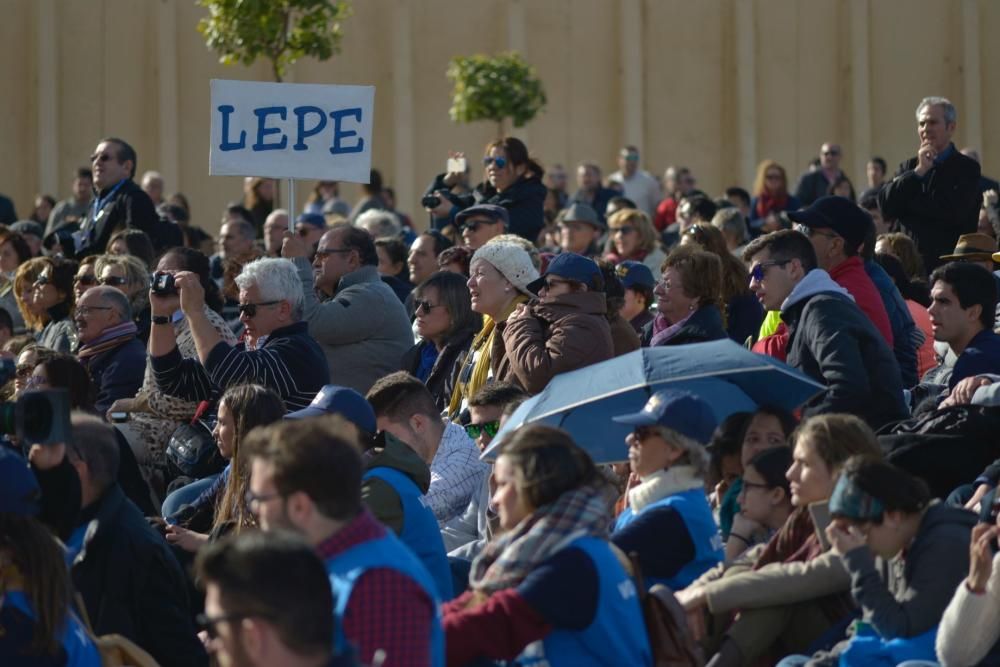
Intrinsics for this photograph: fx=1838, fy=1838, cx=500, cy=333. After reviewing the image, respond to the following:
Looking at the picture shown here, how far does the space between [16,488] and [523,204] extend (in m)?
7.14

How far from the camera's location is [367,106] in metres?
11.0

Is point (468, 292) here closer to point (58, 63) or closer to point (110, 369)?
point (110, 369)

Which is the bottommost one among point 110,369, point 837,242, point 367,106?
point 110,369

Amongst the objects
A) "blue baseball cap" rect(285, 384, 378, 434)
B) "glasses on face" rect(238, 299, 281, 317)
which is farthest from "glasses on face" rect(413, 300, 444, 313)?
"blue baseball cap" rect(285, 384, 378, 434)

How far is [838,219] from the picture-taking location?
28.7ft

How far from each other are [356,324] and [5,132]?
16637mm

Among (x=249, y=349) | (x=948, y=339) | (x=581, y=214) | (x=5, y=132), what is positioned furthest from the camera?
(x=5, y=132)

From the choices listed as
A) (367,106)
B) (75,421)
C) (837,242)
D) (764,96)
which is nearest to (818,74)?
(764,96)

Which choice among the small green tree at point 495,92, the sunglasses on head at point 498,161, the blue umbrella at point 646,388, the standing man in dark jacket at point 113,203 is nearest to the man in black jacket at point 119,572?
the blue umbrella at point 646,388

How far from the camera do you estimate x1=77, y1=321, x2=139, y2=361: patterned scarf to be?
9.41 metres

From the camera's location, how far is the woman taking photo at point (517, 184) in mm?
11867

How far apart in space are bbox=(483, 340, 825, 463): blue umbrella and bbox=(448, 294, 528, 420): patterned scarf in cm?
168

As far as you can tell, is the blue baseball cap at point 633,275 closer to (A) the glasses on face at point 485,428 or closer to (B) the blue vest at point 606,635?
(A) the glasses on face at point 485,428

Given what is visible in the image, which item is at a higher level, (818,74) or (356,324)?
(818,74)
